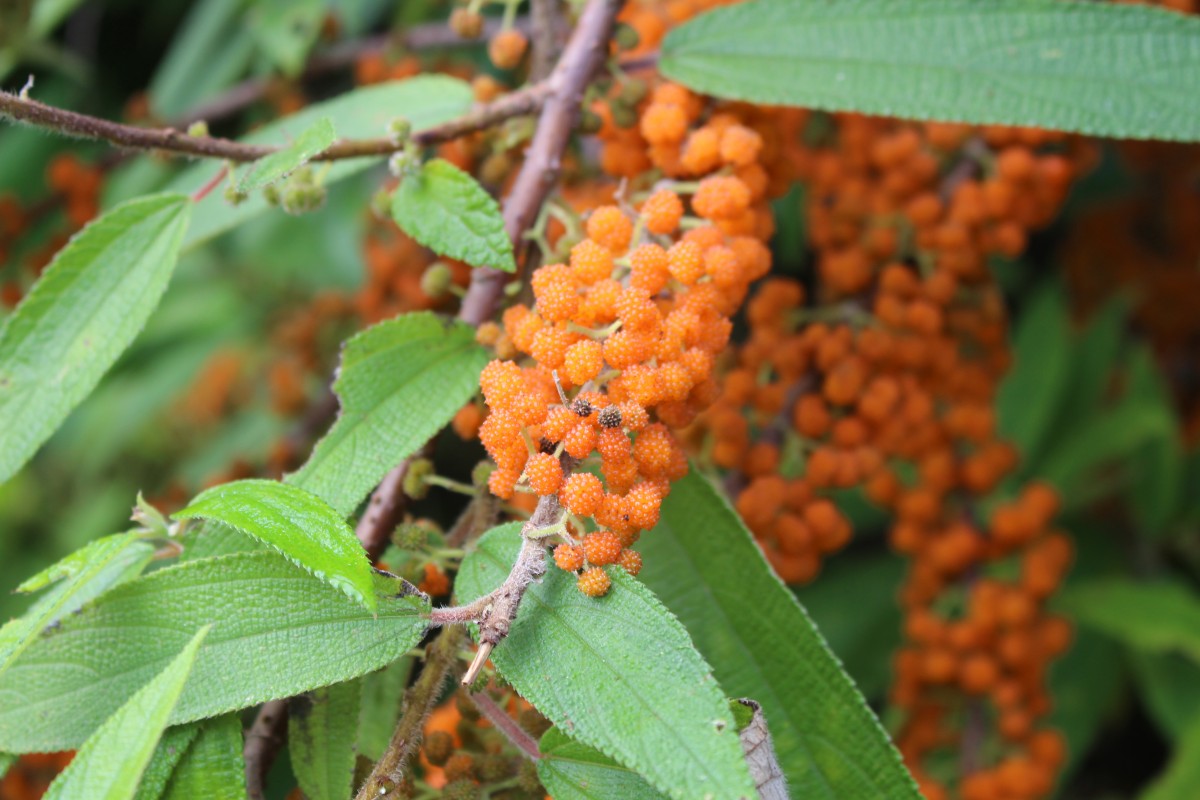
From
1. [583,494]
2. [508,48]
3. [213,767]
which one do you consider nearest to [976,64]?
[508,48]

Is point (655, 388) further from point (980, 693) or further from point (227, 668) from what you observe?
point (980, 693)

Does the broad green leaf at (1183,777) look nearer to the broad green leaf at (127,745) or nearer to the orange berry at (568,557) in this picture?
the orange berry at (568,557)

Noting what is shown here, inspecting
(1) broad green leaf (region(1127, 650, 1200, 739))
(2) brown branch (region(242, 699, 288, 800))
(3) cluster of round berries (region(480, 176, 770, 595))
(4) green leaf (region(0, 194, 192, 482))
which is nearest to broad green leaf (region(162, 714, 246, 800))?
(2) brown branch (region(242, 699, 288, 800))

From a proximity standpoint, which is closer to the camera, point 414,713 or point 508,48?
point 414,713

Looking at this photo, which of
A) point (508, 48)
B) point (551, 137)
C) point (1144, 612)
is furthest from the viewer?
point (1144, 612)

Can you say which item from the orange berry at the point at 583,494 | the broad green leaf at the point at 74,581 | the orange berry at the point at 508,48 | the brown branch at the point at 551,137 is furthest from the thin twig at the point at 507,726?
the orange berry at the point at 508,48

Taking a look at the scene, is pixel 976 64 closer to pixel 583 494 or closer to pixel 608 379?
pixel 608 379

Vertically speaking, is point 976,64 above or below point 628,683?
above

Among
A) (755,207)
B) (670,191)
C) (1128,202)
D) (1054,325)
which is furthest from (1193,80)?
(1128,202)
